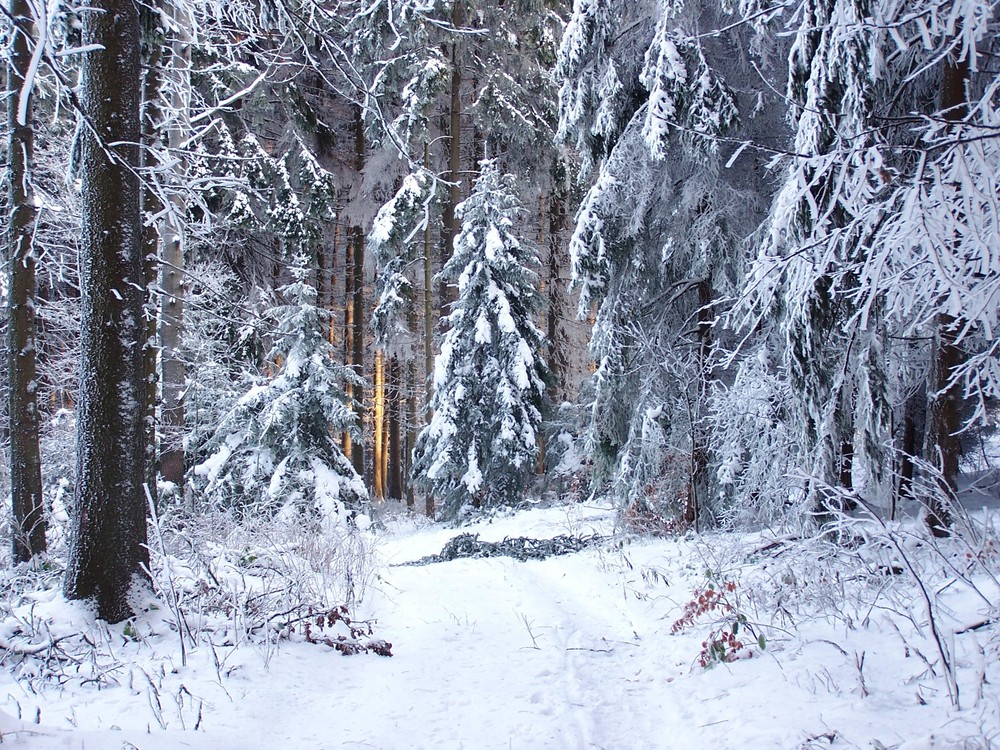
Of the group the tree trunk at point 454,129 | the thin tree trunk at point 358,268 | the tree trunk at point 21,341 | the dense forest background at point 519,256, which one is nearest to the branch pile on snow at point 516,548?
the dense forest background at point 519,256

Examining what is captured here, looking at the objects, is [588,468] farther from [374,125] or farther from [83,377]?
[83,377]

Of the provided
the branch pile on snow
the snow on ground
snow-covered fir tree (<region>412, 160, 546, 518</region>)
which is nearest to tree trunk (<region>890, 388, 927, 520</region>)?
the snow on ground

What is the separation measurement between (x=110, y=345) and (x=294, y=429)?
25.1 ft

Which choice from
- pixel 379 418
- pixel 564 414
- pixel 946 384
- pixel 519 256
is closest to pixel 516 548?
pixel 564 414

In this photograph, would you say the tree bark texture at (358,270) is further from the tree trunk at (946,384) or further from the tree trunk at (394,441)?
the tree trunk at (946,384)

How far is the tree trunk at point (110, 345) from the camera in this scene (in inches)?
169

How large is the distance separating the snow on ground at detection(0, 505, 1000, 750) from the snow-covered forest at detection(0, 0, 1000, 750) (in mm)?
30

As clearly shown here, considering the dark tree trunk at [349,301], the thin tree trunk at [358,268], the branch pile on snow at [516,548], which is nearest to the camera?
the branch pile on snow at [516,548]

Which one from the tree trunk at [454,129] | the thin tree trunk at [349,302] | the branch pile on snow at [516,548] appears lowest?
the branch pile on snow at [516,548]

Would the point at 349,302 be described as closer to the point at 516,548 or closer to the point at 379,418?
the point at 379,418

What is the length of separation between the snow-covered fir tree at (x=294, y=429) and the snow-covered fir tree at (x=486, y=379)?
7.57 ft

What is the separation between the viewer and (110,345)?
14.4 ft

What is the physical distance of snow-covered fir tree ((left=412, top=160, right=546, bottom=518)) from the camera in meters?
13.7

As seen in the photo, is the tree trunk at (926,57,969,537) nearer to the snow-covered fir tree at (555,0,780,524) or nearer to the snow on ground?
the snow on ground
